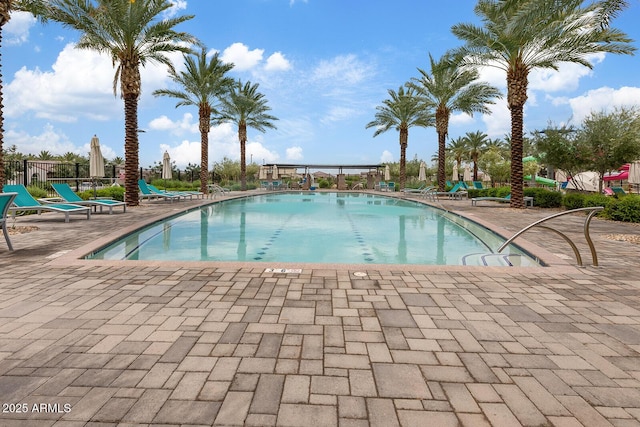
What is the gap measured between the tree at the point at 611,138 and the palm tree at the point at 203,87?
65.0ft

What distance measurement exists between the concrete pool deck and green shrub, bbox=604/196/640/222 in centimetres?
789

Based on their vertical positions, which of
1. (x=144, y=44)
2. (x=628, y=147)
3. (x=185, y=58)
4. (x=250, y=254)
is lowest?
(x=250, y=254)

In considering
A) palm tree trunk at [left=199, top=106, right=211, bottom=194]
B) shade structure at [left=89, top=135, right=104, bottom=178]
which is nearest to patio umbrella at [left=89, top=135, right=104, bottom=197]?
shade structure at [left=89, top=135, right=104, bottom=178]

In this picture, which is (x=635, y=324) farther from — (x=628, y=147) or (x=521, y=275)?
(x=628, y=147)

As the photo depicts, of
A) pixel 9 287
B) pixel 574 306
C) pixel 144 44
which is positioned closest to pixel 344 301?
pixel 574 306

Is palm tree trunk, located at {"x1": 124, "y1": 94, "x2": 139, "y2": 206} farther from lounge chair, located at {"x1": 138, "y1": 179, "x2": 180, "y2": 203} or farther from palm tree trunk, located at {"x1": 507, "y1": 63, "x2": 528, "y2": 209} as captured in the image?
palm tree trunk, located at {"x1": 507, "y1": 63, "x2": 528, "y2": 209}

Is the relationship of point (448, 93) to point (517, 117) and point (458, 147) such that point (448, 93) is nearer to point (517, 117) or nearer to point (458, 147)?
point (517, 117)

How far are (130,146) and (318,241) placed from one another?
10784 millimetres

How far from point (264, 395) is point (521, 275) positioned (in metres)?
4.02

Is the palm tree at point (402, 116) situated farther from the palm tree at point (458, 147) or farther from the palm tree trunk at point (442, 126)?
the palm tree at point (458, 147)

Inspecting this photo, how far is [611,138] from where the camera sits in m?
15.3

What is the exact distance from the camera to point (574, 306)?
3.73m

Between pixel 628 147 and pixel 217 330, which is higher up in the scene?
pixel 628 147

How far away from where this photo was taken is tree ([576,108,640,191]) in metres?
14.8
